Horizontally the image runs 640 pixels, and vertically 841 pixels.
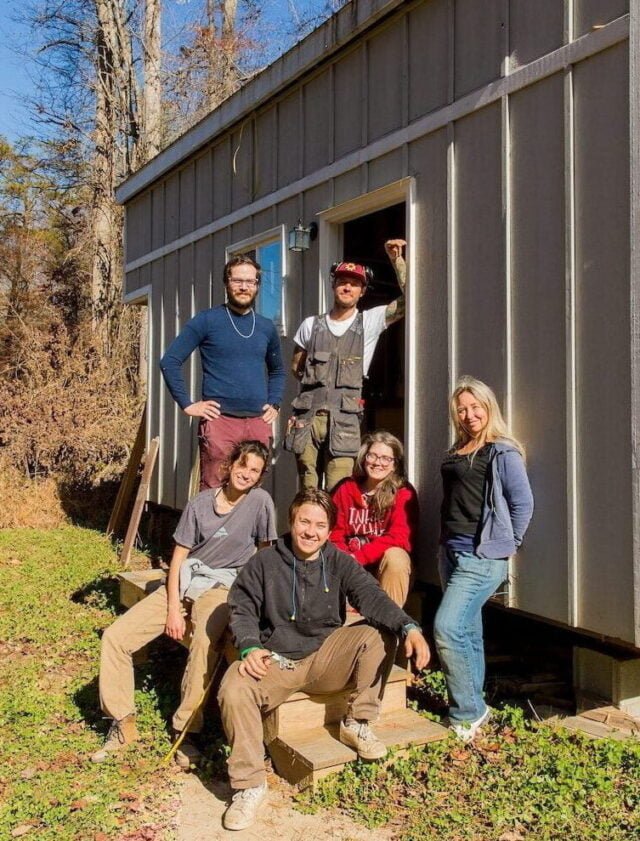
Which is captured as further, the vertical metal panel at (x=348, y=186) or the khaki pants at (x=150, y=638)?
the vertical metal panel at (x=348, y=186)

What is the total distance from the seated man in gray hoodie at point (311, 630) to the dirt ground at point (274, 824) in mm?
97

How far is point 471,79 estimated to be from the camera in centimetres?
418

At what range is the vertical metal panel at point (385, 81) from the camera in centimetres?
473

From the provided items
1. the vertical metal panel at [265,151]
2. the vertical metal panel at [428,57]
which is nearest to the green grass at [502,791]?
the vertical metal panel at [428,57]

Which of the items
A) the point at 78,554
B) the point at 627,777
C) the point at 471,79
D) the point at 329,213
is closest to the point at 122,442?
the point at 78,554

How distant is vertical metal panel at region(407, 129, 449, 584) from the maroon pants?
3.03 feet

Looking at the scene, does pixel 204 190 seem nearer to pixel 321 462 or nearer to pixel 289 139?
pixel 289 139

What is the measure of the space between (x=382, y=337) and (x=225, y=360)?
2.39 m

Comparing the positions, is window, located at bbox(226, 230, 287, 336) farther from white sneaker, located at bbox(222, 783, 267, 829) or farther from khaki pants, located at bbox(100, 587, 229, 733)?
white sneaker, located at bbox(222, 783, 267, 829)

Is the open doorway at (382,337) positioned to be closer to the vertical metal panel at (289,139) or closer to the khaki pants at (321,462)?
the vertical metal panel at (289,139)

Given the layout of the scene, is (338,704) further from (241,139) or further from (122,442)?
(122,442)

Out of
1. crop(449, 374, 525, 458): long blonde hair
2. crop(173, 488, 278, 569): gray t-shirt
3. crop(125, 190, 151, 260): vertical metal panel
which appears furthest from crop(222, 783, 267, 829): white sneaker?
crop(125, 190, 151, 260): vertical metal panel

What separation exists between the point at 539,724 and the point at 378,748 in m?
0.89

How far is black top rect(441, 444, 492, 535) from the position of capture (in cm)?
369
